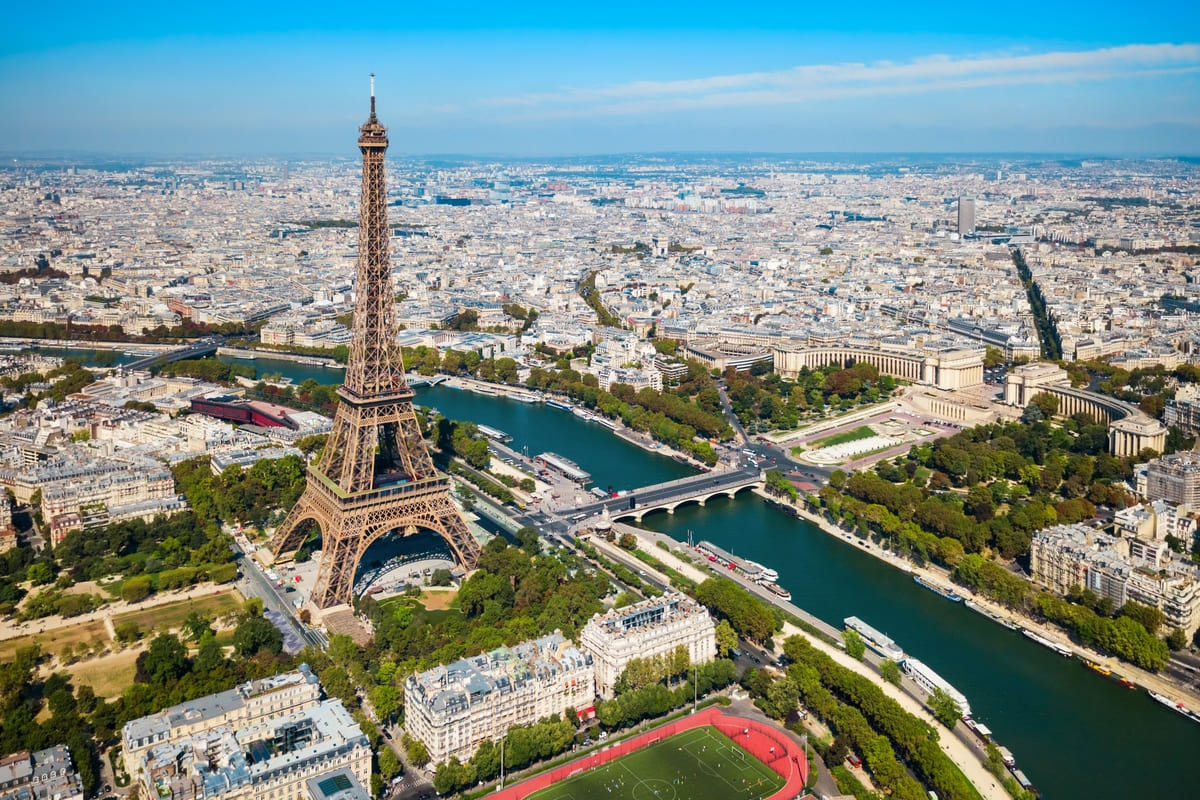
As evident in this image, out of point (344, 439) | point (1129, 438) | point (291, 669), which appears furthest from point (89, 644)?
point (1129, 438)

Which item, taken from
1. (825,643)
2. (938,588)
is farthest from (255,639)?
(938,588)

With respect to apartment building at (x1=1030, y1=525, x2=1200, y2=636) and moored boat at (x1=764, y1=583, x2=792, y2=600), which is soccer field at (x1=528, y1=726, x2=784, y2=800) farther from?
apartment building at (x1=1030, y1=525, x2=1200, y2=636)

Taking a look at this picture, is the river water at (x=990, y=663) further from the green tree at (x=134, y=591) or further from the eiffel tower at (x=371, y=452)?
the green tree at (x=134, y=591)

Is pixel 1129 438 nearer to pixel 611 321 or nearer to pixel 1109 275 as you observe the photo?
pixel 611 321

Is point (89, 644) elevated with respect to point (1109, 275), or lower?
lower

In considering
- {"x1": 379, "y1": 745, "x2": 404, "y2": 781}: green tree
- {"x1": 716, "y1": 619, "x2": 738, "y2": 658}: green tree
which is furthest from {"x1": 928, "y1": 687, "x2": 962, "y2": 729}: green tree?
{"x1": 379, "y1": 745, "x2": 404, "y2": 781}: green tree

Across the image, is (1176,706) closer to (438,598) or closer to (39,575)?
(438,598)

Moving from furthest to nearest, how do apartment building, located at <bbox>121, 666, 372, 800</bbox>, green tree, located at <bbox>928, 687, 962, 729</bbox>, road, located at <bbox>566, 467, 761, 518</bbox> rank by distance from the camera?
road, located at <bbox>566, 467, 761, 518</bbox>, green tree, located at <bbox>928, 687, 962, 729</bbox>, apartment building, located at <bbox>121, 666, 372, 800</bbox>
